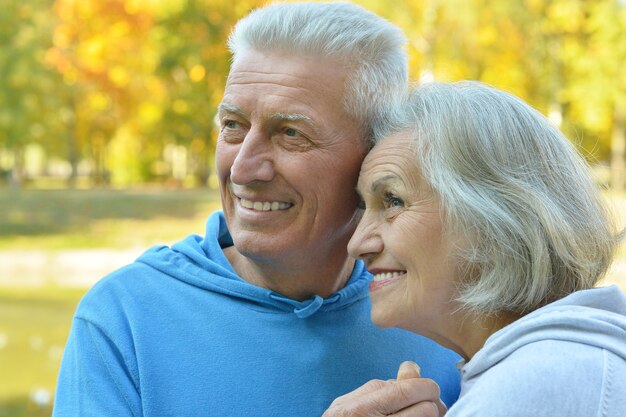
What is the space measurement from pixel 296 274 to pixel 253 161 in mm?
300

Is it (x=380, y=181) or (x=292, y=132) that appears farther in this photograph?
(x=292, y=132)

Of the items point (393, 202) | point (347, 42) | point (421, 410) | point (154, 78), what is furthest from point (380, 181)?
point (154, 78)

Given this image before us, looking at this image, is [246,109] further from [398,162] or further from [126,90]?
[126,90]

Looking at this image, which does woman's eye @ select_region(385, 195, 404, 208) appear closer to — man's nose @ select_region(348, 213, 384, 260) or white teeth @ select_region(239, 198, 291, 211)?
man's nose @ select_region(348, 213, 384, 260)

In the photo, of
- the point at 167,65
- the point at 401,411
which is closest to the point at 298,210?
the point at 401,411

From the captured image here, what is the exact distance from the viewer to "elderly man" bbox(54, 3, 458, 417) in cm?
184

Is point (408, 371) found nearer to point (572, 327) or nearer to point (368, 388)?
point (368, 388)

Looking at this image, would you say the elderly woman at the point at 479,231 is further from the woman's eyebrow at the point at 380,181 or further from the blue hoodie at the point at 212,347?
the blue hoodie at the point at 212,347

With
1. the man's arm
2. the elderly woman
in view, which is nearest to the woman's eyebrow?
the elderly woman

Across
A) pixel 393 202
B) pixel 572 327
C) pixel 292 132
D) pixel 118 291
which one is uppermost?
pixel 292 132

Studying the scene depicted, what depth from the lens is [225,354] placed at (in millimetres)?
1901

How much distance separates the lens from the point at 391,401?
1.63 m

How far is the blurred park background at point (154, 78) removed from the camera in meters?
14.5

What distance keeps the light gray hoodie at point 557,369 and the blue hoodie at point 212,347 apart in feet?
1.86
